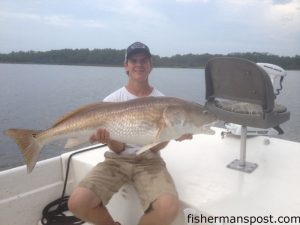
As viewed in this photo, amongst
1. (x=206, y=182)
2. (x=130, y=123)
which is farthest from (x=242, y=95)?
(x=130, y=123)

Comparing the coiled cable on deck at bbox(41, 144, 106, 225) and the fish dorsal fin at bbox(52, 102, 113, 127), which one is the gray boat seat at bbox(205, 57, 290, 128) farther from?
the coiled cable on deck at bbox(41, 144, 106, 225)

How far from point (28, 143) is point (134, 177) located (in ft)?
3.20

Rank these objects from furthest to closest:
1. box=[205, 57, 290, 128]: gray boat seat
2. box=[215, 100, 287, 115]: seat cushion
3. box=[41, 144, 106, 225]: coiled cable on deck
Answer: box=[41, 144, 106, 225]: coiled cable on deck < box=[215, 100, 287, 115]: seat cushion < box=[205, 57, 290, 128]: gray boat seat

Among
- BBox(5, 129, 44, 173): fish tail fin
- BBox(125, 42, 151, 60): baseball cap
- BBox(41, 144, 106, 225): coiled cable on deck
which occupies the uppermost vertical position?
BBox(125, 42, 151, 60): baseball cap

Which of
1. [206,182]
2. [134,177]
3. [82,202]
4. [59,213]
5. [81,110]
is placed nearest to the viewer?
[82,202]

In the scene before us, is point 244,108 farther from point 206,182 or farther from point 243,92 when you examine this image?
point 206,182

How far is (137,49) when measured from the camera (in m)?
3.46

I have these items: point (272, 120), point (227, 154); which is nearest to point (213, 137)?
point (227, 154)

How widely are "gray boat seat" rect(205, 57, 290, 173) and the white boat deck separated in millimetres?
289

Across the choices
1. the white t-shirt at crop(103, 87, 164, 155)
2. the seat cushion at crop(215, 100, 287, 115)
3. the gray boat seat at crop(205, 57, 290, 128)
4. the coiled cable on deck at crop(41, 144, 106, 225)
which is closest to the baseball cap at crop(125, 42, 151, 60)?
the white t-shirt at crop(103, 87, 164, 155)

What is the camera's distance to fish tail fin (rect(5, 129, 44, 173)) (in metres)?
2.88

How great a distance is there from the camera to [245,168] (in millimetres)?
3660

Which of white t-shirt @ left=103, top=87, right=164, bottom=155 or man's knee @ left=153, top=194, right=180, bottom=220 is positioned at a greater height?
white t-shirt @ left=103, top=87, right=164, bottom=155

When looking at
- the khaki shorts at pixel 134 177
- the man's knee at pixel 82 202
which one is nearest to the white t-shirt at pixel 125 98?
the khaki shorts at pixel 134 177
